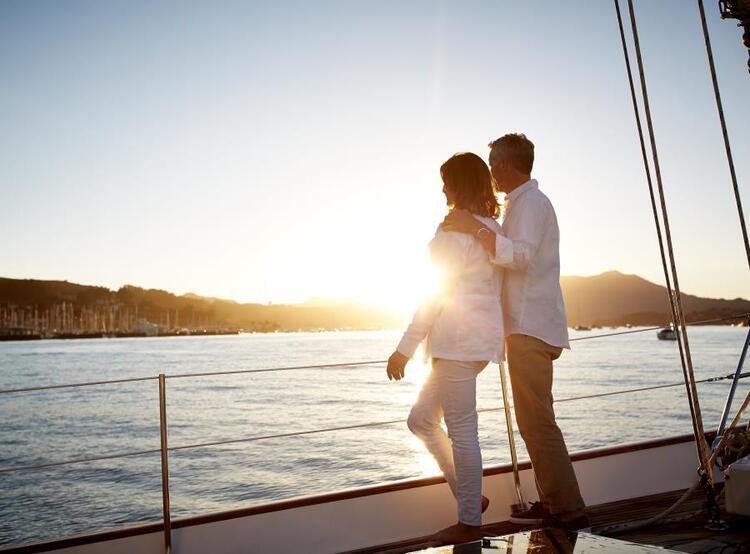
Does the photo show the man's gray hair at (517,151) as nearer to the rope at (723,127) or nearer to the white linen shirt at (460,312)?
the white linen shirt at (460,312)

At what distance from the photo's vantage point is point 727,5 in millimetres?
2088

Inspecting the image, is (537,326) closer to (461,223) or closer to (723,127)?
(461,223)

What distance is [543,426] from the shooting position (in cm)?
206

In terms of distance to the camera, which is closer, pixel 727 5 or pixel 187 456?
pixel 727 5

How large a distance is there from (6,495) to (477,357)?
1329 centimetres

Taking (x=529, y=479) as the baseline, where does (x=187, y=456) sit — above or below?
below

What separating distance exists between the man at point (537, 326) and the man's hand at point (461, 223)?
18cm

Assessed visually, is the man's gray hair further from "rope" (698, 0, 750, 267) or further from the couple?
"rope" (698, 0, 750, 267)

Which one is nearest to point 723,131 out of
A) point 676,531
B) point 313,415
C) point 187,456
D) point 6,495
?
point 676,531

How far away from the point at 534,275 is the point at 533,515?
0.81m

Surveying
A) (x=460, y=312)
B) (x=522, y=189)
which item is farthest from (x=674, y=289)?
(x=460, y=312)

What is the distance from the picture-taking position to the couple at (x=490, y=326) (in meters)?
1.93

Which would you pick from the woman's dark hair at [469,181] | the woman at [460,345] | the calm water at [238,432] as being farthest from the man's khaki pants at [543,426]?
the calm water at [238,432]

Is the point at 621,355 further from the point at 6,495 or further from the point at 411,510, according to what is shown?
the point at 411,510
